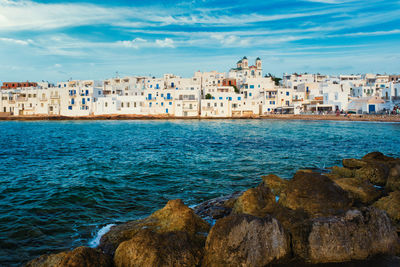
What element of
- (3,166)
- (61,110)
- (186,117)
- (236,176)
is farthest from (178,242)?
(61,110)

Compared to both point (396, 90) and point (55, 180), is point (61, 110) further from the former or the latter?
point (396, 90)

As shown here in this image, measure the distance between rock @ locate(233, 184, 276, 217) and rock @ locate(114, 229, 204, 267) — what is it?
2388 mm

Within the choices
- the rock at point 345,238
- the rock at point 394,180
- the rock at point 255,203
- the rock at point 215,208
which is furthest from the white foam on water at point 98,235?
the rock at point 394,180

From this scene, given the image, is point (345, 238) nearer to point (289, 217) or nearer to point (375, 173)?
point (289, 217)

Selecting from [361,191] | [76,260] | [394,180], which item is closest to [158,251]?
[76,260]

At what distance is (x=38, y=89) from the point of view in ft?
270

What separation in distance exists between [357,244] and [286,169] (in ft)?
35.6

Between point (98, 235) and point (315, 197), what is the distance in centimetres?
600

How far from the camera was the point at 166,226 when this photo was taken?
286 inches

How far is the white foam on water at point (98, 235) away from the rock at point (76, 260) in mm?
1725

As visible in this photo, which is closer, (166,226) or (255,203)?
(166,226)

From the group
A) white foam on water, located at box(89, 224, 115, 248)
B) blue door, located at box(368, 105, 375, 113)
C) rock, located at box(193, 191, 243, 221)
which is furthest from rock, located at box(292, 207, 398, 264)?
blue door, located at box(368, 105, 375, 113)

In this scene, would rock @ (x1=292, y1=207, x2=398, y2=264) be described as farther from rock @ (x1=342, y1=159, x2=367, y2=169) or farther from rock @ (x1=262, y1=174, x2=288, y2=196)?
rock @ (x1=342, y1=159, x2=367, y2=169)

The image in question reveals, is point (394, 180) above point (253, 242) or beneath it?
above
